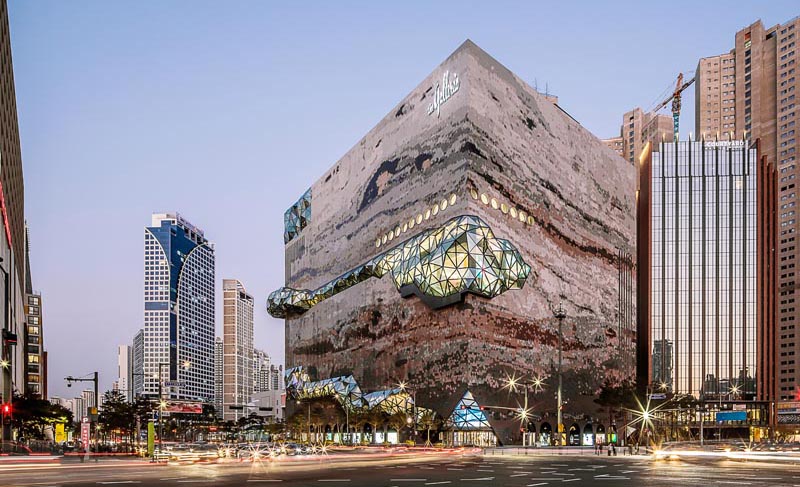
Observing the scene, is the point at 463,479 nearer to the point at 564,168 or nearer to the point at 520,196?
the point at 520,196

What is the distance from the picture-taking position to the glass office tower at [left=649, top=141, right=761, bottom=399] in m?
156

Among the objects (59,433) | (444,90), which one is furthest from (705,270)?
(59,433)

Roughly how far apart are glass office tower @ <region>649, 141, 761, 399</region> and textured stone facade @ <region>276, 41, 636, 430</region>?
28.2 metres

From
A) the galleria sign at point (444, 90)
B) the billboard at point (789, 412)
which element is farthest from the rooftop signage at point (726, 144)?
the galleria sign at point (444, 90)

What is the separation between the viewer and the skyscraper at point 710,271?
15625cm

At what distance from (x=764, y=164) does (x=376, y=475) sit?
14864 centimetres

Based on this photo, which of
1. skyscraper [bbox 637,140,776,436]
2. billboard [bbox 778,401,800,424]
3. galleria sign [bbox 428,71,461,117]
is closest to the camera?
galleria sign [bbox 428,71,461,117]

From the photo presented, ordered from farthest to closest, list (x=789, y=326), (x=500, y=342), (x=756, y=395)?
1. (x=789, y=326)
2. (x=756, y=395)
3. (x=500, y=342)

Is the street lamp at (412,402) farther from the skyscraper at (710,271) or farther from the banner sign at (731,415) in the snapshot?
the banner sign at (731,415)

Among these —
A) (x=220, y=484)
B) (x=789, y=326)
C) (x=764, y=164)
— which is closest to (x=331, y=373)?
(x=764, y=164)

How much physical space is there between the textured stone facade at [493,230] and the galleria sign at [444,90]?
284 millimetres

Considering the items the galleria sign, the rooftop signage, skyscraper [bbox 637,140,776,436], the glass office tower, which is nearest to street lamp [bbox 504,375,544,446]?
the galleria sign

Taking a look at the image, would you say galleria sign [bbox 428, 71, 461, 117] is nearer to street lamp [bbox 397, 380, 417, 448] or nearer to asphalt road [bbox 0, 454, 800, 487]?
street lamp [bbox 397, 380, 417, 448]

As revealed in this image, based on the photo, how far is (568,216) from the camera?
367ft
